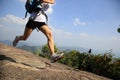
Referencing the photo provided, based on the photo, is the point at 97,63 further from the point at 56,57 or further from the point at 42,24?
the point at 42,24

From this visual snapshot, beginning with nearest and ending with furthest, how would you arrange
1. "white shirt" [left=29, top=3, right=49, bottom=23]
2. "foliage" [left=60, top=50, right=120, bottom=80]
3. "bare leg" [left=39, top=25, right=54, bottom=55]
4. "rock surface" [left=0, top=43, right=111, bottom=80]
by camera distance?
"rock surface" [left=0, top=43, right=111, bottom=80] < "white shirt" [left=29, top=3, right=49, bottom=23] < "bare leg" [left=39, top=25, right=54, bottom=55] < "foliage" [left=60, top=50, right=120, bottom=80]

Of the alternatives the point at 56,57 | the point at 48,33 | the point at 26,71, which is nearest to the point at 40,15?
the point at 48,33

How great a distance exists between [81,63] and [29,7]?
1029cm

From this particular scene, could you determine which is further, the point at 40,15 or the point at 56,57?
the point at 56,57

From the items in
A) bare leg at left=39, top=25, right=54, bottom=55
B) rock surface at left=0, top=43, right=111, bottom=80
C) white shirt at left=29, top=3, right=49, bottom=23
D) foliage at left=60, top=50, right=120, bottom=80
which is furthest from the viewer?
foliage at left=60, top=50, right=120, bottom=80

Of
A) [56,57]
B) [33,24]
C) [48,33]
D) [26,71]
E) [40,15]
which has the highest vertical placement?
[40,15]

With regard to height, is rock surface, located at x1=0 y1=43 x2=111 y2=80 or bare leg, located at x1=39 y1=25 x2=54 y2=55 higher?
bare leg, located at x1=39 y1=25 x2=54 y2=55

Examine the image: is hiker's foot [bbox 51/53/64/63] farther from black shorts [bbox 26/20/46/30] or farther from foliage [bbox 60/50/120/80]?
foliage [bbox 60/50/120/80]

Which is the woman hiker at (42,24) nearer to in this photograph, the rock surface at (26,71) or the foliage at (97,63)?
the rock surface at (26,71)

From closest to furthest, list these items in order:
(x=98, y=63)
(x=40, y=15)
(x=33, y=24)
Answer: (x=40, y=15), (x=33, y=24), (x=98, y=63)

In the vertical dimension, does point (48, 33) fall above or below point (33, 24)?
below

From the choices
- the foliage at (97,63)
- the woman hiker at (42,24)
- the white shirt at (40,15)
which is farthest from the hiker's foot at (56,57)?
the foliage at (97,63)

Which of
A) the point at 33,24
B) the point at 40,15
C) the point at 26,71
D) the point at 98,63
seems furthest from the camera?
the point at 98,63

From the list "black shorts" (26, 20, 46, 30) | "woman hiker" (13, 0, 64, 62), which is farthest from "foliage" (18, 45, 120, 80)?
"black shorts" (26, 20, 46, 30)
